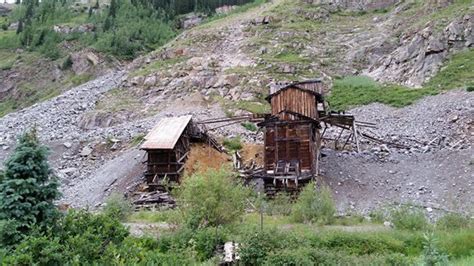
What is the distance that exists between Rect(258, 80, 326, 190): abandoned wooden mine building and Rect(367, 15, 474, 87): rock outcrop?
19.5m

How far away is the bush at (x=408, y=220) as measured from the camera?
837 inches

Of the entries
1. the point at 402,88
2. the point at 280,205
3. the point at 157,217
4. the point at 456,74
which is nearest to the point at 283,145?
the point at 280,205

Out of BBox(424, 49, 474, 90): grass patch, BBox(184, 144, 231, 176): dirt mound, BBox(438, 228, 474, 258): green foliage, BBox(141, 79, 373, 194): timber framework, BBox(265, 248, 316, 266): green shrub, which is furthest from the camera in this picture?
BBox(424, 49, 474, 90): grass patch

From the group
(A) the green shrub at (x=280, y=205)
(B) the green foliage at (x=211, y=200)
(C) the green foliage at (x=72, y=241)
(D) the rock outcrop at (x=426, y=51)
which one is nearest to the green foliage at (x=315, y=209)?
(A) the green shrub at (x=280, y=205)

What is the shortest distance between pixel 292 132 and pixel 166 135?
7.78 meters

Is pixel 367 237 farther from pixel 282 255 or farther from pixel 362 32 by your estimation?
pixel 362 32

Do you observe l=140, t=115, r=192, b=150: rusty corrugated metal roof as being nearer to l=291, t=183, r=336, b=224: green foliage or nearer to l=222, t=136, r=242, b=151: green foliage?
l=222, t=136, r=242, b=151: green foliage

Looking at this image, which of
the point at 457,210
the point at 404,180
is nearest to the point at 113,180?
the point at 404,180

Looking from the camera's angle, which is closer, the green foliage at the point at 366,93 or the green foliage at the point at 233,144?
the green foliage at the point at 233,144

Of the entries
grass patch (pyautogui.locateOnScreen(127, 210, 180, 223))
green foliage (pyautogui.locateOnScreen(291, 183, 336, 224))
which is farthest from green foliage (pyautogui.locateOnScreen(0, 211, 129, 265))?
green foliage (pyautogui.locateOnScreen(291, 183, 336, 224))

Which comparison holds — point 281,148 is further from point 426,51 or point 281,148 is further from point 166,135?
point 426,51

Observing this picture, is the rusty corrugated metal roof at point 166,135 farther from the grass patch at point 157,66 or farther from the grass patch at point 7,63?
the grass patch at point 7,63

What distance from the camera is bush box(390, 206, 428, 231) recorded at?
21.2 m

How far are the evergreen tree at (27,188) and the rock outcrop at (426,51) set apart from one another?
37.9 meters
